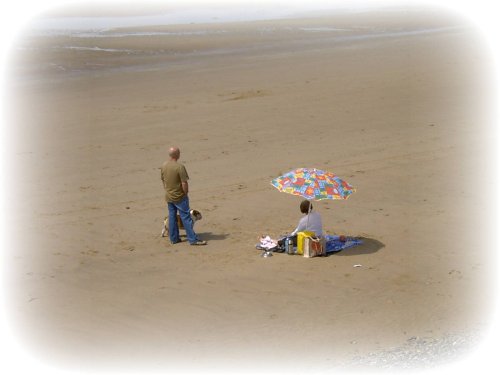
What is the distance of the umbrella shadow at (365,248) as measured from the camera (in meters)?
13.3

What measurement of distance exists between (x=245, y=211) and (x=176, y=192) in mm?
2414

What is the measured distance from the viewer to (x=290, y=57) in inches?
1404

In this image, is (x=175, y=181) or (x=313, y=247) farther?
(x=175, y=181)

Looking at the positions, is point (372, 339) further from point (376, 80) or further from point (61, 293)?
point (376, 80)

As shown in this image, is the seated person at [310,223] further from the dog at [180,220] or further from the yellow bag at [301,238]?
the dog at [180,220]

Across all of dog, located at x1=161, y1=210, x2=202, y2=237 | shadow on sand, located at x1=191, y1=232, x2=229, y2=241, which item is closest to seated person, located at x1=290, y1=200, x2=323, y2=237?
shadow on sand, located at x1=191, y1=232, x2=229, y2=241

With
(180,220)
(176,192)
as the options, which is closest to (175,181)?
(176,192)

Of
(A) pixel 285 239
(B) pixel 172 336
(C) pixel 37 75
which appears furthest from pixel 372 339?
(C) pixel 37 75

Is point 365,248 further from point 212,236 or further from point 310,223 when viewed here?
point 212,236

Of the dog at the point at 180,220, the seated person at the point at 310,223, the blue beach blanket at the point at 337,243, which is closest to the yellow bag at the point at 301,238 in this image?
the seated person at the point at 310,223

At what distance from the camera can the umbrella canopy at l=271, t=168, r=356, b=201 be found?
12.8 meters

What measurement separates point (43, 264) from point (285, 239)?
372 centimetres

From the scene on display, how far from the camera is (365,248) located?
13508 millimetres

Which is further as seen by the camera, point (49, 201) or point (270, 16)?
point (270, 16)
